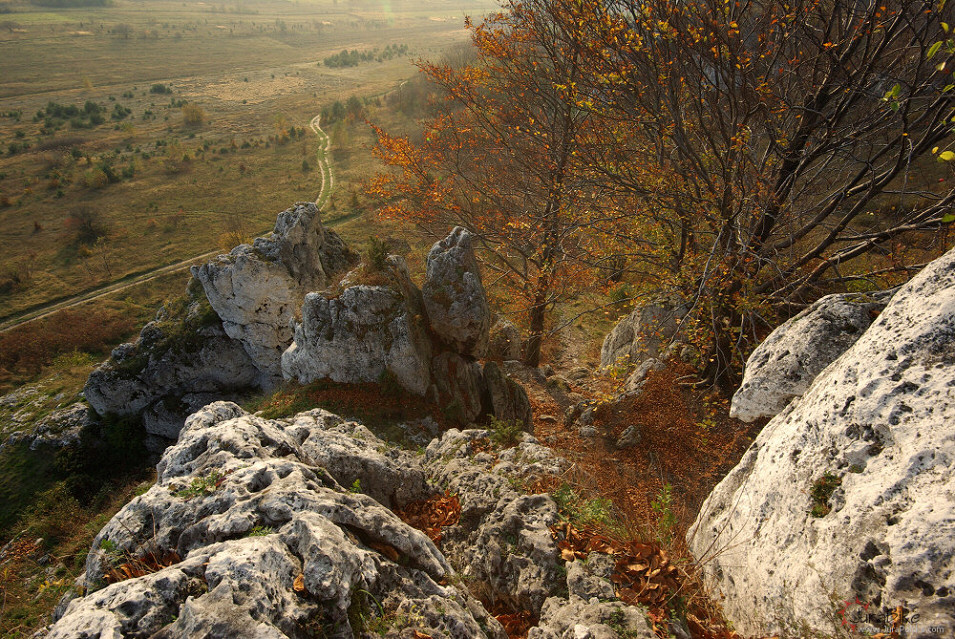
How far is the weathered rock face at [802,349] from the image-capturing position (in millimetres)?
6734

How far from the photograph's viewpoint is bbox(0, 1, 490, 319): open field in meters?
42.8

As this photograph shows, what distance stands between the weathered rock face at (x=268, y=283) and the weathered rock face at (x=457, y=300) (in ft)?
24.5

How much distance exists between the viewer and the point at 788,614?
489 cm

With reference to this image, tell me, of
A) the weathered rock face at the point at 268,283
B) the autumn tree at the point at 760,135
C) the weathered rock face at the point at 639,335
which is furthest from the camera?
the weathered rock face at the point at 268,283

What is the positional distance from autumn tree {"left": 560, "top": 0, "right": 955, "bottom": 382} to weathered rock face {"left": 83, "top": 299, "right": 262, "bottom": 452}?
685 inches

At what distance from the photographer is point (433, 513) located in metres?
8.55

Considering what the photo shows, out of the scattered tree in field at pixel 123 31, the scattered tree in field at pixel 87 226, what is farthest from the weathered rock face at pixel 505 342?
the scattered tree in field at pixel 123 31

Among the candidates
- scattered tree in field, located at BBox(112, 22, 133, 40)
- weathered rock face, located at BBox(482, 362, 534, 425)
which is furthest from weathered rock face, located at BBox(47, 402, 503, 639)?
scattered tree in field, located at BBox(112, 22, 133, 40)

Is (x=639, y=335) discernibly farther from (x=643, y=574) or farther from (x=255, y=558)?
(x=255, y=558)

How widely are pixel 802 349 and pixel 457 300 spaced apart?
A: 31.8 feet

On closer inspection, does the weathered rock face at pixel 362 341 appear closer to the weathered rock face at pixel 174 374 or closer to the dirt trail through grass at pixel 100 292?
the weathered rock face at pixel 174 374

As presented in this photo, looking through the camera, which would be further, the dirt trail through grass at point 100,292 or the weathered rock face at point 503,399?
the dirt trail through grass at point 100,292

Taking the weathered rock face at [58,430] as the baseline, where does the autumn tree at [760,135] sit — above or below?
above

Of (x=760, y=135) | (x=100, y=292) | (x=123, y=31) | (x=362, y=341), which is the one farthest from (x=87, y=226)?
(x=123, y=31)
